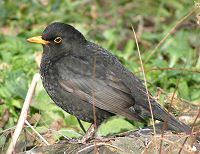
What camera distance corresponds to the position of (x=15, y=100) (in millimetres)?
7930

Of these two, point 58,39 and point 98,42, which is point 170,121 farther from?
point 98,42

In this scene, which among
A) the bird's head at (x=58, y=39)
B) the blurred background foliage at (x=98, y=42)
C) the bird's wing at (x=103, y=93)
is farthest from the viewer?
the blurred background foliage at (x=98, y=42)

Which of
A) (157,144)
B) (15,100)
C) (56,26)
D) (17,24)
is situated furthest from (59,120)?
(17,24)

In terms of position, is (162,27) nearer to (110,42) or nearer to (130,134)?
(110,42)

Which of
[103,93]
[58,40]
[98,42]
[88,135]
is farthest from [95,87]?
[98,42]

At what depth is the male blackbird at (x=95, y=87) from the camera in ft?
22.2

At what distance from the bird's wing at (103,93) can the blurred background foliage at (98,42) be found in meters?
0.42

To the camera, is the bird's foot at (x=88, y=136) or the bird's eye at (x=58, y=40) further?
the bird's eye at (x=58, y=40)

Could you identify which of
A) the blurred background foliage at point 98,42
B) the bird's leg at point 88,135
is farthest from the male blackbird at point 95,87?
the blurred background foliage at point 98,42

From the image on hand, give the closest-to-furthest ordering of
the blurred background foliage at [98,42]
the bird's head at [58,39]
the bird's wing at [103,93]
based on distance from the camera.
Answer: the bird's wing at [103,93] < the bird's head at [58,39] < the blurred background foliage at [98,42]

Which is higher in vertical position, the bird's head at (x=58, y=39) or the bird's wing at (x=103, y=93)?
the bird's head at (x=58, y=39)

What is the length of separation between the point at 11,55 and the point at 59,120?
1893mm

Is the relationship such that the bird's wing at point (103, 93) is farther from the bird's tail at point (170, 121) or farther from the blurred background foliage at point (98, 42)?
the blurred background foliage at point (98, 42)

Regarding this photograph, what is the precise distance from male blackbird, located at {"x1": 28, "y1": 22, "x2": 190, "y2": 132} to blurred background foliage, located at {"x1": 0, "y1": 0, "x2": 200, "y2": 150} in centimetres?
34
